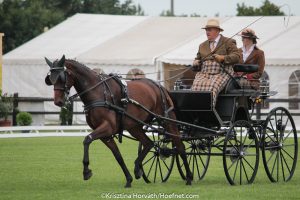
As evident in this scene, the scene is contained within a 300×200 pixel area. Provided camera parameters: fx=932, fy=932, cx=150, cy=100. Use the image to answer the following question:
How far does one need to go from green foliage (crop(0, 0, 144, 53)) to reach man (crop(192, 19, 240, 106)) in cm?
3298

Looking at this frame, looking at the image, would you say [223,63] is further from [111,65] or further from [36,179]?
[111,65]

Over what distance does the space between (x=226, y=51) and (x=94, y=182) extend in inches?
104

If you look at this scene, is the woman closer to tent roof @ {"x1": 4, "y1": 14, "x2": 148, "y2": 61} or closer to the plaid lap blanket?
the plaid lap blanket

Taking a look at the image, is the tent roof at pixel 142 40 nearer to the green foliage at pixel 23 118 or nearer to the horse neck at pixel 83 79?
the green foliage at pixel 23 118

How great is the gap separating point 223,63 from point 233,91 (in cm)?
43

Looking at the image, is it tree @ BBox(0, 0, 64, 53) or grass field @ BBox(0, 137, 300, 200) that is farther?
tree @ BBox(0, 0, 64, 53)

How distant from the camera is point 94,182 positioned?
1330cm

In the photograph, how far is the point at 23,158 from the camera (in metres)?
17.8

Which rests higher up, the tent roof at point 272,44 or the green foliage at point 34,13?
the green foliage at point 34,13

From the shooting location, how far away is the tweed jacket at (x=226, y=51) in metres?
13.1

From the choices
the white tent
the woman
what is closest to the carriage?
the woman

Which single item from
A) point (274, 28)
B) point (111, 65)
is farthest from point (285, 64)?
point (111, 65)

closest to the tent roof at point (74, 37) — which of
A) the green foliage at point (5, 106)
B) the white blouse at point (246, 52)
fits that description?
the green foliage at point (5, 106)

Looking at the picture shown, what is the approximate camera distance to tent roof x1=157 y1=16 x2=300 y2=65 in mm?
28859
